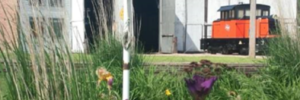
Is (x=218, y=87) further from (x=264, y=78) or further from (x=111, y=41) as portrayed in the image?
(x=111, y=41)

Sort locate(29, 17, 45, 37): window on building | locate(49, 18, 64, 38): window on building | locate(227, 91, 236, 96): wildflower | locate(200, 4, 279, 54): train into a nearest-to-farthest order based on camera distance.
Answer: locate(29, 17, 45, 37): window on building
locate(49, 18, 64, 38): window on building
locate(227, 91, 236, 96): wildflower
locate(200, 4, 279, 54): train

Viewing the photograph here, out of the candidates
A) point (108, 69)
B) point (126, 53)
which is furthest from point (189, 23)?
point (126, 53)

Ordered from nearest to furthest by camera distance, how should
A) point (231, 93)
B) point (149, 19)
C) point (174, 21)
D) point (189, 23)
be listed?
point (231, 93)
point (174, 21)
point (149, 19)
point (189, 23)

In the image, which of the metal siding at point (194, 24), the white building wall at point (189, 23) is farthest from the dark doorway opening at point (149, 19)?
the metal siding at point (194, 24)

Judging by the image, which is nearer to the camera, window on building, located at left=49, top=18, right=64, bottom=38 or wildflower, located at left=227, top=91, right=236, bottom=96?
window on building, located at left=49, top=18, right=64, bottom=38

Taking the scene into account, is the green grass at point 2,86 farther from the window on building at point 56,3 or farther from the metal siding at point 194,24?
the metal siding at point 194,24

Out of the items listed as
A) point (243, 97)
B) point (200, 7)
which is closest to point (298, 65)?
point (243, 97)

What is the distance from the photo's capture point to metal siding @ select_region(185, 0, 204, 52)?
66.4 ft

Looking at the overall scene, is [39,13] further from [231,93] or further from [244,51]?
[244,51]

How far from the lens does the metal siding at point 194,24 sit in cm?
2025

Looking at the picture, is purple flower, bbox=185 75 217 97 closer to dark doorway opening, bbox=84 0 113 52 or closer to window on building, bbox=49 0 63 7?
window on building, bbox=49 0 63 7

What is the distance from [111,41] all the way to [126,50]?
2254 mm

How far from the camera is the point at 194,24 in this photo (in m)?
20.4

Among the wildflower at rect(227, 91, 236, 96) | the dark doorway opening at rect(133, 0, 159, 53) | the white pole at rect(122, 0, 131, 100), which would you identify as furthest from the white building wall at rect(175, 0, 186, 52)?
the white pole at rect(122, 0, 131, 100)
